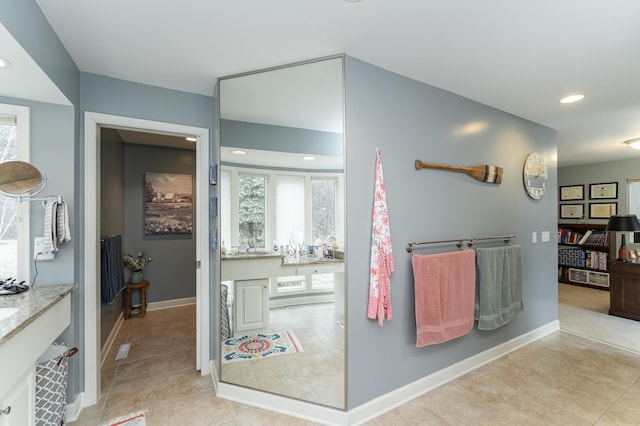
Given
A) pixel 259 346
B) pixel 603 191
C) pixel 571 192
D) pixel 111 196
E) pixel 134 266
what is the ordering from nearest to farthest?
pixel 259 346, pixel 111 196, pixel 134 266, pixel 603 191, pixel 571 192

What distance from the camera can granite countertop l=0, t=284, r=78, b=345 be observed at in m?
1.21

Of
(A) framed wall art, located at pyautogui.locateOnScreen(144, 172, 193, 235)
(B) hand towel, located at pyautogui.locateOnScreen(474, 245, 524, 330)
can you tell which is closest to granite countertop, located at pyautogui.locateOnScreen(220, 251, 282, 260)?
(B) hand towel, located at pyautogui.locateOnScreen(474, 245, 524, 330)

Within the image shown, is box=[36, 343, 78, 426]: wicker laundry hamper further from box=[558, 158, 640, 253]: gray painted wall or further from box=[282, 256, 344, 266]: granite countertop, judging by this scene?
box=[558, 158, 640, 253]: gray painted wall

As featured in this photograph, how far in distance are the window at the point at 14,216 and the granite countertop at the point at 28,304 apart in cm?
23

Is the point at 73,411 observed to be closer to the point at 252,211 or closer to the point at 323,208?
the point at 252,211

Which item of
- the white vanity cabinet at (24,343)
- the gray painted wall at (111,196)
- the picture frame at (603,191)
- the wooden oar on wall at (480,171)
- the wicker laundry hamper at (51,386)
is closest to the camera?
the white vanity cabinet at (24,343)

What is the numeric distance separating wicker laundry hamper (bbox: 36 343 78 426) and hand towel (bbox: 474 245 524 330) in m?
2.98

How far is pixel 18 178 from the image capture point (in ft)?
5.75

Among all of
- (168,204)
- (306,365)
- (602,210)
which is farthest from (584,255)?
(168,204)

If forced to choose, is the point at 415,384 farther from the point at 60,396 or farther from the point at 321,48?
the point at 321,48

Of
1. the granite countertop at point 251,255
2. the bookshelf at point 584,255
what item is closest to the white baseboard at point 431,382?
the granite countertop at point 251,255

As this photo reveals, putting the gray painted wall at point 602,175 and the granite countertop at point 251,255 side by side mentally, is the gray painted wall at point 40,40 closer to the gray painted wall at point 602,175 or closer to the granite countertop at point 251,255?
the granite countertop at point 251,255

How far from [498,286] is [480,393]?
2.96 feet

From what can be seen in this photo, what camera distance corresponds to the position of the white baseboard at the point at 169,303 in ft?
13.9
